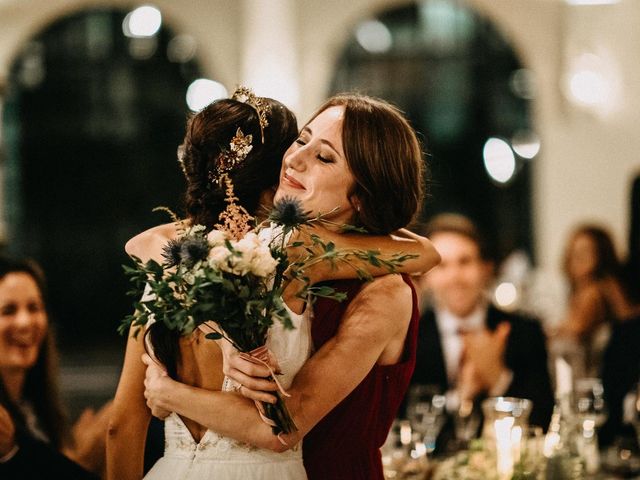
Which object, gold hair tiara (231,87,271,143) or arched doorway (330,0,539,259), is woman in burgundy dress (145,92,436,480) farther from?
arched doorway (330,0,539,259)

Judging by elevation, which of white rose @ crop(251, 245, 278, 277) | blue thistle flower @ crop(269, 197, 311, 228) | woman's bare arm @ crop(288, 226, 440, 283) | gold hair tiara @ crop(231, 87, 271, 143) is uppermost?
gold hair tiara @ crop(231, 87, 271, 143)

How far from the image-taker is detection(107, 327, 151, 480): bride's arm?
2.41m

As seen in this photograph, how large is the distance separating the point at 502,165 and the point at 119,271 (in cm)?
596

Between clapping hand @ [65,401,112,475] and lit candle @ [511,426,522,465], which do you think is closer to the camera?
lit candle @ [511,426,522,465]

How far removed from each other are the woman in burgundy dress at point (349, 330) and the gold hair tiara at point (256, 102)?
0.36 ft

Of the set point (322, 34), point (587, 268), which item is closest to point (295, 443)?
point (587, 268)

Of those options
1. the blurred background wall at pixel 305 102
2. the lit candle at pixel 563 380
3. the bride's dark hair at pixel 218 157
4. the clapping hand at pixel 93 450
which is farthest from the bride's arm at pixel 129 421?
the blurred background wall at pixel 305 102

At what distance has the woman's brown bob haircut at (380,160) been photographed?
92.8 inches

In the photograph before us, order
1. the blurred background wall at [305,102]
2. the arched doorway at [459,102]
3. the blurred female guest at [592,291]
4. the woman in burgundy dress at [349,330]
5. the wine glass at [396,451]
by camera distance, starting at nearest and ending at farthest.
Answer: the woman in burgundy dress at [349,330]
the wine glass at [396,451]
the blurred female guest at [592,291]
the blurred background wall at [305,102]
the arched doorway at [459,102]

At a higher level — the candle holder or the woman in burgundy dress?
the woman in burgundy dress

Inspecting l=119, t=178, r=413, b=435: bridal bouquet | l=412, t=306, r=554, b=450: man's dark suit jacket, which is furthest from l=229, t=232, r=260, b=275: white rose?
l=412, t=306, r=554, b=450: man's dark suit jacket

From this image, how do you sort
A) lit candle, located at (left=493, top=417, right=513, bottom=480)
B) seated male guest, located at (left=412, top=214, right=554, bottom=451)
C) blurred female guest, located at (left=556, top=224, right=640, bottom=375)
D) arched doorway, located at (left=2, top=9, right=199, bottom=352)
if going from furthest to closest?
1. arched doorway, located at (left=2, top=9, right=199, bottom=352)
2. blurred female guest, located at (left=556, top=224, right=640, bottom=375)
3. seated male guest, located at (left=412, top=214, right=554, bottom=451)
4. lit candle, located at (left=493, top=417, right=513, bottom=480)

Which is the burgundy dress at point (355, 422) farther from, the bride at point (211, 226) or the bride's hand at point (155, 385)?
the bride's hand at point (155, 385)

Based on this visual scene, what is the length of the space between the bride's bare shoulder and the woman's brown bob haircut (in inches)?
18.0
